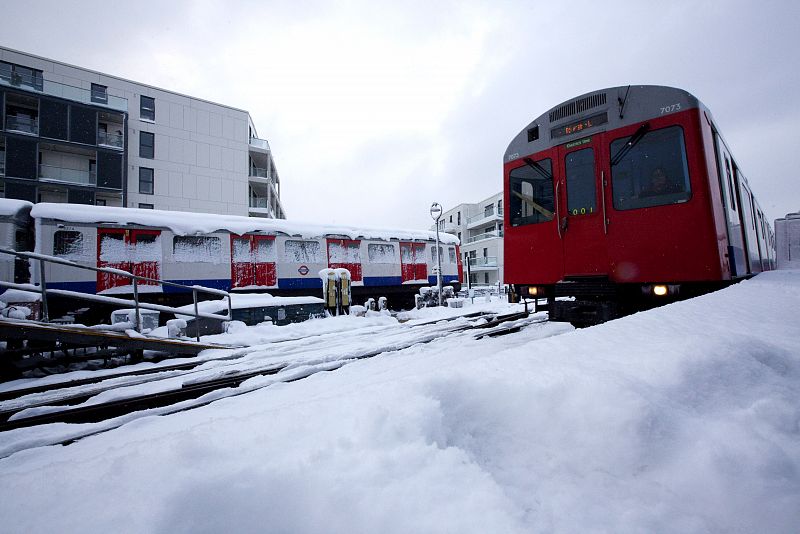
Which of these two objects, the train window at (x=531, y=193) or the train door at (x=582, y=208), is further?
the train window at (x=531, y=193)

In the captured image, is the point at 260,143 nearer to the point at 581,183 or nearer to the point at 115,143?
the point at 115,143

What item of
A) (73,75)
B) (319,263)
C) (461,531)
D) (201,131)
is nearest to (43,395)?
(461,531)

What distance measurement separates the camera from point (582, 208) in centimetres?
490

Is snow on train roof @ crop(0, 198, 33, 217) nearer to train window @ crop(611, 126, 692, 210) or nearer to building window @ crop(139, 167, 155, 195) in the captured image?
train window @ crop(611, 126, 692, 210)

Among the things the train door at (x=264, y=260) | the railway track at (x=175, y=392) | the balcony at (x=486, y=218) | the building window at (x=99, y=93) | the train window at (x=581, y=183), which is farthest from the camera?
the balcony at (x=486, y=218)

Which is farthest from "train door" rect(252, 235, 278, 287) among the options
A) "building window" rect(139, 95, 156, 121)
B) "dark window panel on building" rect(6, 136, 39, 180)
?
"building window" rect(139, 95, 156, 121)

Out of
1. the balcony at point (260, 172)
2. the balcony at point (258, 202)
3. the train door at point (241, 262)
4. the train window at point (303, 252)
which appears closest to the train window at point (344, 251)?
the train window at point (303, 252)

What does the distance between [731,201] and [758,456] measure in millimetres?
5693

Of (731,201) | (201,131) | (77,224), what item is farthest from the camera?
(201,131)

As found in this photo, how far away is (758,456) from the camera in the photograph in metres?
→ 1.10

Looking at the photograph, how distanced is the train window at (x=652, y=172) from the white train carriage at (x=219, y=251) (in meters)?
10.5

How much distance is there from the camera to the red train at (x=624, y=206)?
398cm

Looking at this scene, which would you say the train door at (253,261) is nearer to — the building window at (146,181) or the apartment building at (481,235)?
the building window at (146,181)

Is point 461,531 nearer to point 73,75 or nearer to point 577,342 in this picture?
point 577,342
